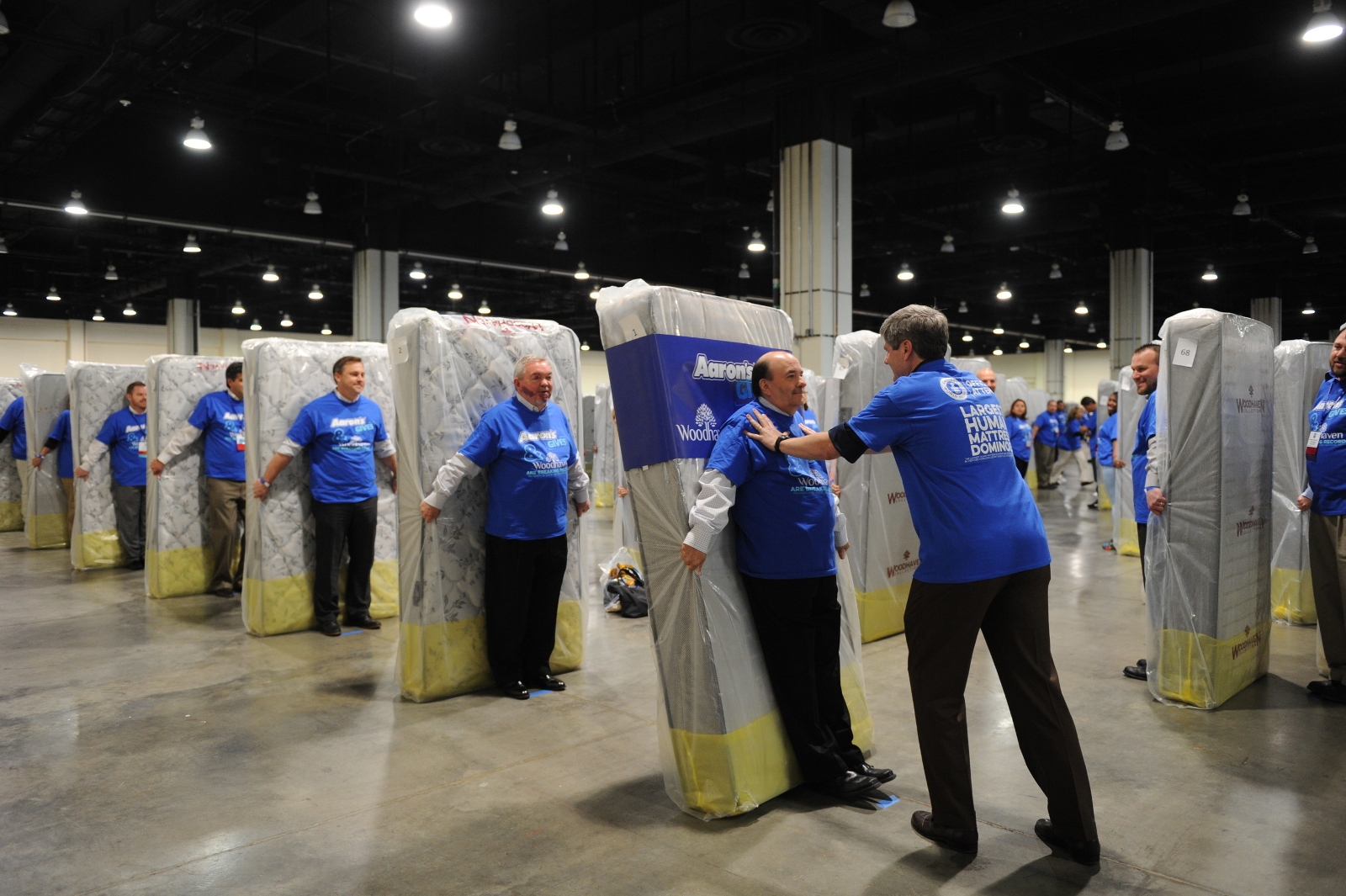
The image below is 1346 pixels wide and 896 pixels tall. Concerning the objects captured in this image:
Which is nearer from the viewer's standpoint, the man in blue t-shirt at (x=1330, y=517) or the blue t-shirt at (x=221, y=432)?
the man in blue t-shirt at (x=1330, y=517)

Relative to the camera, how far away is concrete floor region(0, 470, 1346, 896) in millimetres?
2682

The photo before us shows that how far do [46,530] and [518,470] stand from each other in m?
8.13

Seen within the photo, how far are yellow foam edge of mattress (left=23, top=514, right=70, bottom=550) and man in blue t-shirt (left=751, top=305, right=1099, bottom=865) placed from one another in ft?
32.7

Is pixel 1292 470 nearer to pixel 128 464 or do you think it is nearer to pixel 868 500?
pixel 868 500

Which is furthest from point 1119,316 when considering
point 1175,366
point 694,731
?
point 694,731

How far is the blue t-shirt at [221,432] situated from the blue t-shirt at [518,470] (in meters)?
3.32

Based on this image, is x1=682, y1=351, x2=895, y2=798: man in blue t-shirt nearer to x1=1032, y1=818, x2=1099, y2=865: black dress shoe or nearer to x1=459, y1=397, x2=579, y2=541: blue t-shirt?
x1=1032, y1=818, x2=1099, y2=865: black dress shoe

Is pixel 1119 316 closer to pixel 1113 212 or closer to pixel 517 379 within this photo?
pixel 1113 212

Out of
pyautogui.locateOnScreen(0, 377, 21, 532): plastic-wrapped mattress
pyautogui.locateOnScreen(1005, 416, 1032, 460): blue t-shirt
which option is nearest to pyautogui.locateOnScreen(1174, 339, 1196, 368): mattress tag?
pyautogui.locateOnScreen(1005, 416, 1032, 460): blue t-shirt

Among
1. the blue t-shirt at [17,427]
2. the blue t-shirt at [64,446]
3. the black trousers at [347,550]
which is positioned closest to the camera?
the black trousers at [347,550]

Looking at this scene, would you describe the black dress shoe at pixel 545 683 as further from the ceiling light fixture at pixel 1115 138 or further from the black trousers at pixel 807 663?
the ceiling light fixture at pixel 1115 138

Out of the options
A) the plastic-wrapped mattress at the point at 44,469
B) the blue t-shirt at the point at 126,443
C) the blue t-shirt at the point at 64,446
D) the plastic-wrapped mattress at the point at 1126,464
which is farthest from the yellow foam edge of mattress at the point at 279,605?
the plastic-wrapped mattress at the point at 1126,464

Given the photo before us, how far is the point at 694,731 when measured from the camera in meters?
3.08

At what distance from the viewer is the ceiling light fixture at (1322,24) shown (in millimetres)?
6824
